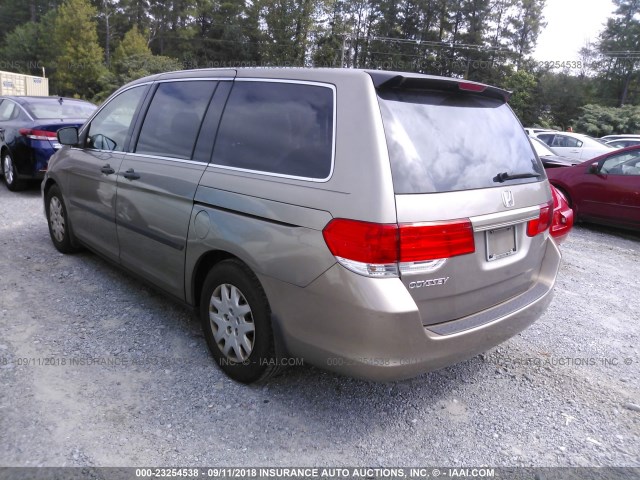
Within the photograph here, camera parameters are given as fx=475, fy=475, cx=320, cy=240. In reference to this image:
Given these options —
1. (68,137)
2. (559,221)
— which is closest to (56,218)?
(68,137)

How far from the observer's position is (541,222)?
2.94 meters

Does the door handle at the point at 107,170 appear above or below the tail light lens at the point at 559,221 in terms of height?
above

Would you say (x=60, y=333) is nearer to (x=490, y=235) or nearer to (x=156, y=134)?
(x=156, y=134)

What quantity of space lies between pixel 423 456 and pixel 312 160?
159cm

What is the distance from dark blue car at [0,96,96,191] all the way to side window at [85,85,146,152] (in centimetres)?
369

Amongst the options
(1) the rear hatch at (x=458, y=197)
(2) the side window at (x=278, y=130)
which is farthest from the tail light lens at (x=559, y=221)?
(2) the side window at (x=278, y=130)

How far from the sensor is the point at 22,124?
750 centimetres

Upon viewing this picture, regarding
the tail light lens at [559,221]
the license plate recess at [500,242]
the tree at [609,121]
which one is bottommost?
the tail light lens at [559,221]

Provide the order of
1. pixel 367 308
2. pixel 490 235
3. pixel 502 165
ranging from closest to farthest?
1. pixel 367 308
2. pixel 490 235
3. pixel 502 165

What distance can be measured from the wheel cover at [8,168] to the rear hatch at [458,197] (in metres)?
7.60

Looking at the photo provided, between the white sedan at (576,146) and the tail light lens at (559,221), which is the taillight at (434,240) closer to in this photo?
the tail light lens at (559,221)

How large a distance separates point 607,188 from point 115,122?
7.20 metres

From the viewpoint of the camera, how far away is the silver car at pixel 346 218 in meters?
2.18

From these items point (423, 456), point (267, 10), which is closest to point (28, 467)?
point (423, 456)
